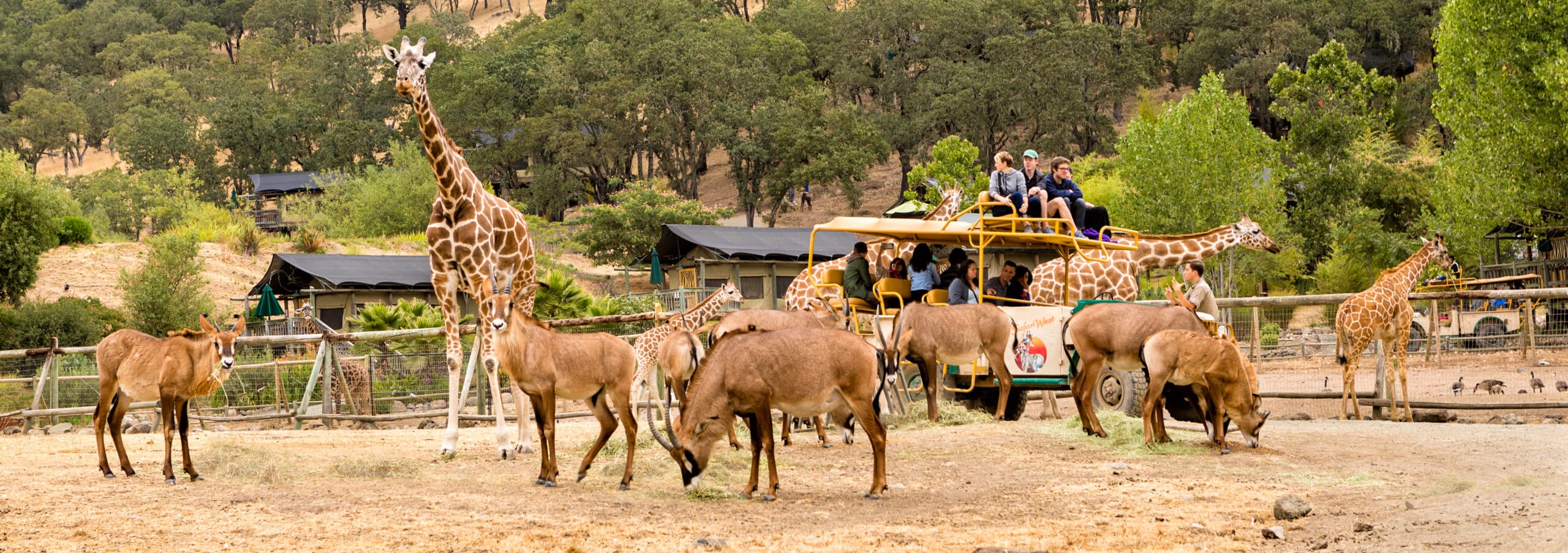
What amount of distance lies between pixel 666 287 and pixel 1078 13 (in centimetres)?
5290

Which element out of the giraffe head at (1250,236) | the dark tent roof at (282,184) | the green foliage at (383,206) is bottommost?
the giraffe head at (1250,236)

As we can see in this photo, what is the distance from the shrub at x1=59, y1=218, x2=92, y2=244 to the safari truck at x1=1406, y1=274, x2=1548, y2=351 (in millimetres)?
45580

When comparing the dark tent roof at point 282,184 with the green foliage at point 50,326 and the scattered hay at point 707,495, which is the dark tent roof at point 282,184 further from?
the scattered hay at point 707,495

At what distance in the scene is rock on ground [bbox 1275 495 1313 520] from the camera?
324 inches

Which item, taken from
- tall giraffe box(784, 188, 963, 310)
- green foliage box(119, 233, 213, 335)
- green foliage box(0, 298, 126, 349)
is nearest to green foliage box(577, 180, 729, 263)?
green foliage box(119, 233, 213, 335)

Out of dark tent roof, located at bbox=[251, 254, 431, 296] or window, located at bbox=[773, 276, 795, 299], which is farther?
window, located at bbox=[773, 276, 795, 299]

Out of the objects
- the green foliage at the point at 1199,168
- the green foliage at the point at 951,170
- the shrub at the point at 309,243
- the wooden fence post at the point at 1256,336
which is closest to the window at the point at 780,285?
the green foliage at the point at 1199,168

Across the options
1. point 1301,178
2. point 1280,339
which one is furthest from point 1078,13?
point 1280,339

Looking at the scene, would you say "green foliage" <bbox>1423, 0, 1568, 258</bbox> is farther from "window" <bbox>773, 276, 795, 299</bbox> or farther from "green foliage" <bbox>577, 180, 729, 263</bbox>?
"green foliage" <bbox>577, 180, 729, 263</bbox>

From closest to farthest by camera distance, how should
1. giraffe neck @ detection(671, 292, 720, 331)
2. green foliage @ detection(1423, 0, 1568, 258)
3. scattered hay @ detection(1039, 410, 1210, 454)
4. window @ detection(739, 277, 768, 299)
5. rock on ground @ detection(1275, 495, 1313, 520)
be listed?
rock on ground @ detection(1275, 495, 1313, 520) < scattered hay @ detection(1039, 410, 1210, 454) < giraffe neck @ detection(671, 292, 720, 331) < green foliage @ detection(1423, 0, 1568, 258) < window @ detection(739, 277, 768, 299)

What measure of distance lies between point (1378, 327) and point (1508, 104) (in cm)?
1944

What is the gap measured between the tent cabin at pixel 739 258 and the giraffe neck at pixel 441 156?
2850cm

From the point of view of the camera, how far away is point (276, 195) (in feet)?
261

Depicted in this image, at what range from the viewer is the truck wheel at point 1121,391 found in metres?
14.7
